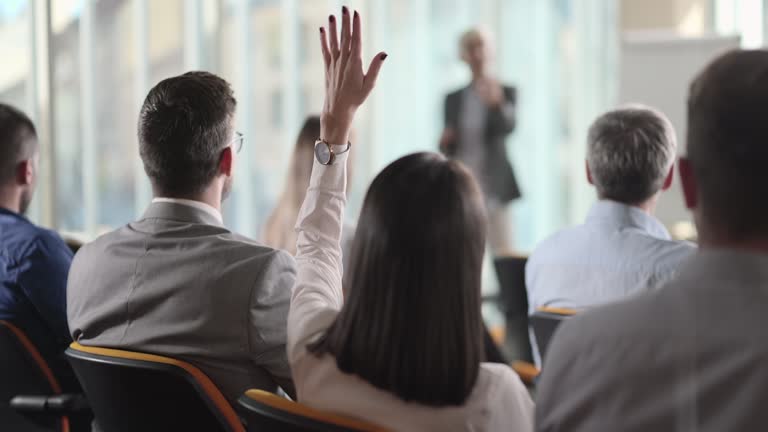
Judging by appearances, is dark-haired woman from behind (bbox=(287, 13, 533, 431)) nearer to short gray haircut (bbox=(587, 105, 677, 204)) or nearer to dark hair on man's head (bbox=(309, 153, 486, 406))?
dark hair on man's head (bbox=(309, 153, 486, 406))

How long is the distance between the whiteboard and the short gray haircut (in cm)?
340

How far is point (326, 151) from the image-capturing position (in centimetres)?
170

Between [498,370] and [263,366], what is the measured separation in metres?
0.60

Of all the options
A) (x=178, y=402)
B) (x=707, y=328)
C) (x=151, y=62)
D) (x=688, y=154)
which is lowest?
(x=178, y=402)

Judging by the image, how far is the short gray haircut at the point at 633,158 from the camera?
251 centimetres

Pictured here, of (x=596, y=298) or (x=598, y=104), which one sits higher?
(x=598, y=104)

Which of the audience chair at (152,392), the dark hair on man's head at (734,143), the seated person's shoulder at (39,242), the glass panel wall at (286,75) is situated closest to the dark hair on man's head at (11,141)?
the seated person's shoulder at (39,242)

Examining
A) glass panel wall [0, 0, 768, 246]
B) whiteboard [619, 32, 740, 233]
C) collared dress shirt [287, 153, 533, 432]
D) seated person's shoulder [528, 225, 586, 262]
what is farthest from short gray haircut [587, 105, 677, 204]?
whiteboard [619, 32, 740, 233]

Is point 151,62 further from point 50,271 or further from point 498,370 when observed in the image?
point 498,370

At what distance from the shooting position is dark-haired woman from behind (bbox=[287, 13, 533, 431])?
129 cm

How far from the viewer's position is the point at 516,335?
3771mm

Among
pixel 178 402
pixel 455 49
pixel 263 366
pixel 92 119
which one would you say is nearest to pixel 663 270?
pixel 263 366

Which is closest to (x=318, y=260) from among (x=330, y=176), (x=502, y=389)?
(x=330, y=176)

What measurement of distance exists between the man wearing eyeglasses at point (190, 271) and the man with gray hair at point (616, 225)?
99 centimetres
